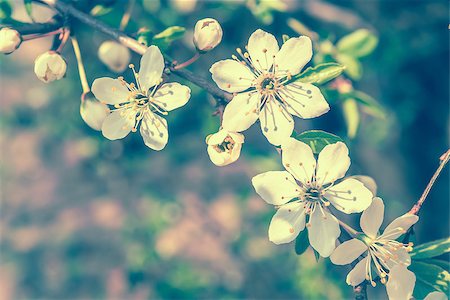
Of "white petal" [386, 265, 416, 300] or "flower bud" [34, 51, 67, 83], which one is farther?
"flower bud" [34, 51, 67, 83]

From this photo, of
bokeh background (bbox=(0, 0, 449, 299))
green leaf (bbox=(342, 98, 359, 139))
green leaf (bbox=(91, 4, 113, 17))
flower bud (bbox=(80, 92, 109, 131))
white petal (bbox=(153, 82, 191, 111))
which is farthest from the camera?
bokeh background (bbox=(0, 0, 449, 299))

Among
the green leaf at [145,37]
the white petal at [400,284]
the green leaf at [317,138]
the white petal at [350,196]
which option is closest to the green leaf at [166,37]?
the green leaf at [145,37]

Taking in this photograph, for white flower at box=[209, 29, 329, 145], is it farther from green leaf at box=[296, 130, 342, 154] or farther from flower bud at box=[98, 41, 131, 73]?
flower bud at box=[98, 41, 131, 73]

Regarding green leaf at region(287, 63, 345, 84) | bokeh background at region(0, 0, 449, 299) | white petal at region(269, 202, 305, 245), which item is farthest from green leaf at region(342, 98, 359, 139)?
white petal at region(269, 202, 305, 245)

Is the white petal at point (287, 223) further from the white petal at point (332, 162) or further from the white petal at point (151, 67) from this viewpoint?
the white petal at point (151, 67)

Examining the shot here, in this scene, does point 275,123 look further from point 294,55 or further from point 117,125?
point 117,125

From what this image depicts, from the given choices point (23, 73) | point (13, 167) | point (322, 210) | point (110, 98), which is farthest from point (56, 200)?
point (322, 210)

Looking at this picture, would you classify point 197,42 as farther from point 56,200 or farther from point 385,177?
point 56,200
